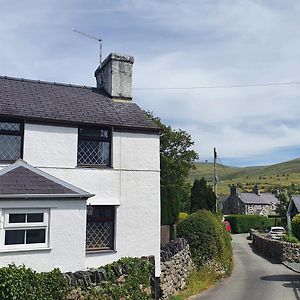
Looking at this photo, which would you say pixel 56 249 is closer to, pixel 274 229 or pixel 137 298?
pixel 137 298

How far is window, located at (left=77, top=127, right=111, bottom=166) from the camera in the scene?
13984 millimetres

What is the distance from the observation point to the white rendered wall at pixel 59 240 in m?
10.2

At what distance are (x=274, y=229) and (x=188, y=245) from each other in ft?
90.7

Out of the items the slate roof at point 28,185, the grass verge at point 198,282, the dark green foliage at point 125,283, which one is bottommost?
the grass verge at point 198,282

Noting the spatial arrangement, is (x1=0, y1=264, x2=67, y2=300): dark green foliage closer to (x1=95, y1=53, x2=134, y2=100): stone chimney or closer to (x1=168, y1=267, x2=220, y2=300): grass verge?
(x1=168, y1=267, x2=220, y2=300): grass verge

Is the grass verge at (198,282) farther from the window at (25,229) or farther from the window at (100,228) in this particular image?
the window at (25,229)

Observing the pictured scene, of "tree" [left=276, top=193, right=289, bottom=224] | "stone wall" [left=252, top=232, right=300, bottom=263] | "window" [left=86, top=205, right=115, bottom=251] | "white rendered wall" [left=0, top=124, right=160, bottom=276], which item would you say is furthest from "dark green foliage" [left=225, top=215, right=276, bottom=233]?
"window" [left=86, top=205, right=115, bottom=251]

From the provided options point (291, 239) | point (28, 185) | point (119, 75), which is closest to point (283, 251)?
point (291, 239)

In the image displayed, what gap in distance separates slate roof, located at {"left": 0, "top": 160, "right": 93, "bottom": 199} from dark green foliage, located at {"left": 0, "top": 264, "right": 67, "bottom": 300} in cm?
194

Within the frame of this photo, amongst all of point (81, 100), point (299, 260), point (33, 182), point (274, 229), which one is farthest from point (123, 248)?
point (274, 229)

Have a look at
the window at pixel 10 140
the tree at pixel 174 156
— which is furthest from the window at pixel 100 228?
the tree at pixel 174 156

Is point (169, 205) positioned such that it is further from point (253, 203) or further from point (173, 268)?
point (253, 203)

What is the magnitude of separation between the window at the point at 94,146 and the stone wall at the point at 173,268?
4284 millimetres

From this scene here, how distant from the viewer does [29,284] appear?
9.50 m
